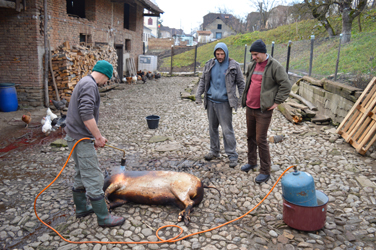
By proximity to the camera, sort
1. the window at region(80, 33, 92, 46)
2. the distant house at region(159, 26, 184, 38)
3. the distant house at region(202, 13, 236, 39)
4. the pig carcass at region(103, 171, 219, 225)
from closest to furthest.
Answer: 1. the pig carcass at region(103, 171, 219, 225)
2. the window at region(80, 33, 92, 46)
3. the distant house at region(202, 13, 236, 39)
4. the distant house at region(159, 26, 184, 38)

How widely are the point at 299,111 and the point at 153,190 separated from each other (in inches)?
238

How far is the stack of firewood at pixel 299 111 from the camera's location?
820 cm

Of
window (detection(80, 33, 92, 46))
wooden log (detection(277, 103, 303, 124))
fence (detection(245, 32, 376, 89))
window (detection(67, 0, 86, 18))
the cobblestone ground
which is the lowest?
the cobblestone ground

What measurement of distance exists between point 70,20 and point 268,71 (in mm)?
10506

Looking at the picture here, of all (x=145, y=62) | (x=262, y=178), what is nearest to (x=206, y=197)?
(x=262, y=178)

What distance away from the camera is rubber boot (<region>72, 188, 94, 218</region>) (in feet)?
12.0

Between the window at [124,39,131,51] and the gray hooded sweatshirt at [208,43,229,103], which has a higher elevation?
the window at [124,39,131,51]

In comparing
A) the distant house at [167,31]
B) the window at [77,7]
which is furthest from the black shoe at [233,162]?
the distant house at [167,31]

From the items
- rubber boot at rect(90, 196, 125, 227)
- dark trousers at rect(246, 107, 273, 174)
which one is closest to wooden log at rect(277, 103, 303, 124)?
dark trousers at rect(246, 107, 273, 174)

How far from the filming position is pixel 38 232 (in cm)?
348

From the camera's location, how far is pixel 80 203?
3.71 m

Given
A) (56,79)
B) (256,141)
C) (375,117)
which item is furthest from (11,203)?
(56,79)

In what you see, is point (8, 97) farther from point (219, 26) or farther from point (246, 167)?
point (219, 26)

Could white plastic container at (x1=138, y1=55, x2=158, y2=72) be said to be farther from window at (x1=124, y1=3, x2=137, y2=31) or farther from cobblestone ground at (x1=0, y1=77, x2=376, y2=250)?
cobblestone ground at (x1=0, y1=77, x2=376, y2=250)
